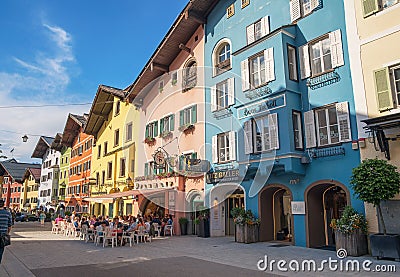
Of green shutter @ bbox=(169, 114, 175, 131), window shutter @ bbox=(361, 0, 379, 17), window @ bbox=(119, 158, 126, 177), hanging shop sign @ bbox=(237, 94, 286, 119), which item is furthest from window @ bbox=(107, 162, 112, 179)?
window shutter @ bbox=(361, 0, 379, 17)

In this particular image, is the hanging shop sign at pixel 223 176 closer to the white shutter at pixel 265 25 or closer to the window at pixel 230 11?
the white shutter at pixel 265 25

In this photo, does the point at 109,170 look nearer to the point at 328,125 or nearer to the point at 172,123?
the point at 172,123

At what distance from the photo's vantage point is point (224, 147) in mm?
18672

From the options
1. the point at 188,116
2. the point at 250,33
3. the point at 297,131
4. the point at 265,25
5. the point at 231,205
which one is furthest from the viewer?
the point at 188,116

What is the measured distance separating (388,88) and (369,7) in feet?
10.5

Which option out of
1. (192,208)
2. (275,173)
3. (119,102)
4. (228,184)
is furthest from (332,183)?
(119,102)

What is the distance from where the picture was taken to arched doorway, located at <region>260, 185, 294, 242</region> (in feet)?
52.2

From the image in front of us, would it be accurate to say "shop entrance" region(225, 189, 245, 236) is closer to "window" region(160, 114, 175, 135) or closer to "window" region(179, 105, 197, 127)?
"window" region(179, 105, 197, 127)

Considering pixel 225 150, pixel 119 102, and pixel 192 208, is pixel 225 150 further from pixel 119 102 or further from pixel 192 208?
pixel 119 102

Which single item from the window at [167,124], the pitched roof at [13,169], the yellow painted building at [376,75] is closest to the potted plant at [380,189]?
the yellow painted building at [376,75]

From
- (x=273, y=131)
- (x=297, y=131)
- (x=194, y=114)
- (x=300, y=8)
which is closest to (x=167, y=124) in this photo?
(x=194, y=114)

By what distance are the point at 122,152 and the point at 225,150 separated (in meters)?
13.4

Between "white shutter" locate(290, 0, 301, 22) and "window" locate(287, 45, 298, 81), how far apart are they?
58.5 inches

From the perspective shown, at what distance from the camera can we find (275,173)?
1508 cm
